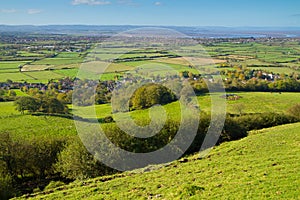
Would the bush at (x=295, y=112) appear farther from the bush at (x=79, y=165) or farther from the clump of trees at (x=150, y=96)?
the bush at (x=79, y=165)

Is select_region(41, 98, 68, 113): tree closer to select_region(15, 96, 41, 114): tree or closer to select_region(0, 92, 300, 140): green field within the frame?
select_region(15, 96, 41, 114): tree

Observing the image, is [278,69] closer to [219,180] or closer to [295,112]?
[295,112]

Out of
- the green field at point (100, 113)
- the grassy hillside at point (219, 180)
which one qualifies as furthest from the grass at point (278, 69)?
the grassy hillside at point (219, 180)

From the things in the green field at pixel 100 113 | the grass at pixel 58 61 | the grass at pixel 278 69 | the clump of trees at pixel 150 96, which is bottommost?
the green field at pixel 100 113

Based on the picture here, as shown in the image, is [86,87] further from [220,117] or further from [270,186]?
[270,186]

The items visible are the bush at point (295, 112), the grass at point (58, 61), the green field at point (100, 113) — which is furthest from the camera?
the grass at point (58, 61)

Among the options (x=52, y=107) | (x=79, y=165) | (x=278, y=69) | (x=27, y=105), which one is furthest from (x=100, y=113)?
(x=278, y=69)

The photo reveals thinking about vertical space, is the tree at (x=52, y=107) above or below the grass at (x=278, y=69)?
below

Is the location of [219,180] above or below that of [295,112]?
above

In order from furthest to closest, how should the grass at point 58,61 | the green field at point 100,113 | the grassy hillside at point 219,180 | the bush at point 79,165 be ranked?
1. the grass at point 58,61
2. the green field at point 100,113
3. the bush at point 79,165
4. the grassy hillside at point 219,180
